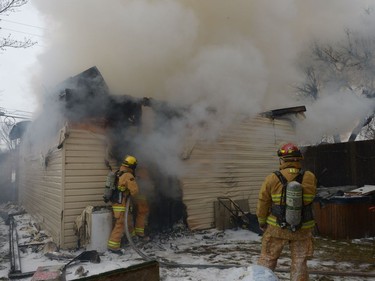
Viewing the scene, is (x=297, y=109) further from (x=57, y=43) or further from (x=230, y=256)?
(x=57, y=43)

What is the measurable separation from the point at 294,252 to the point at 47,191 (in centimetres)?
666

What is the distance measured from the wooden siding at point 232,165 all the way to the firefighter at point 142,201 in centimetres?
96

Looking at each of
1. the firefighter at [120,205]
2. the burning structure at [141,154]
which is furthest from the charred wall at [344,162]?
the firefighter at [120,205]

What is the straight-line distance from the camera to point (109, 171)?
7219 millimetres

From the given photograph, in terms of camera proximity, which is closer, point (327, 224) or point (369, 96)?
point (327, 224)

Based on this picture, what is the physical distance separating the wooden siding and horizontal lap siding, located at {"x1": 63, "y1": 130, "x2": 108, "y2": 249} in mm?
2122

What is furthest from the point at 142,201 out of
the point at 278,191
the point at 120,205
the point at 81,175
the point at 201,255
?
the point at 278,191

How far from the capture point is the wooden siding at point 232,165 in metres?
8.30

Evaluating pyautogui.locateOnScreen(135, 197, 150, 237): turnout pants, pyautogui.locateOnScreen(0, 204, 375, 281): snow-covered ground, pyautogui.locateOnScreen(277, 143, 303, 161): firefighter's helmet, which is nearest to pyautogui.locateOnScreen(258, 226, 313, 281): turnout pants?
pyautogui.locateOnScreen(0, 204, 375, 281): snow-covered ground

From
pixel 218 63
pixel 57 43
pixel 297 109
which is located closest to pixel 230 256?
pixel 218 63

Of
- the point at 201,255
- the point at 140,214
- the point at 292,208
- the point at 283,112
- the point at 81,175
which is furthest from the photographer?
the point at 283,112

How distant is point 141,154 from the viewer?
7598mm

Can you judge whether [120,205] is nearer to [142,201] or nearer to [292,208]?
[142,201]

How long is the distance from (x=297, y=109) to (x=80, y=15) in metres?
6.64
